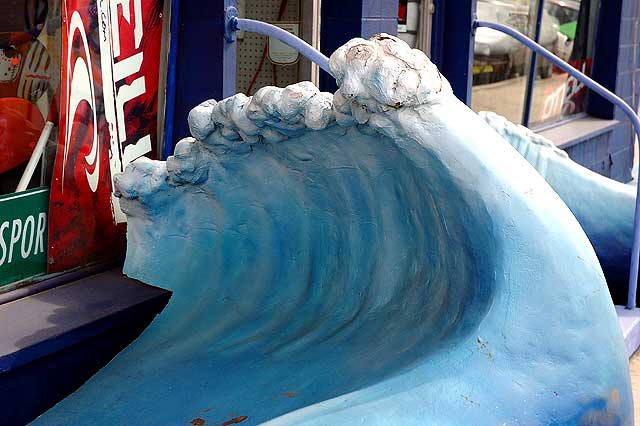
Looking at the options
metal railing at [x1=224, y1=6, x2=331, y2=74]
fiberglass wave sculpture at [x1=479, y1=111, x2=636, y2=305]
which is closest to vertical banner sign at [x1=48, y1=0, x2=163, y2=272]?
metal railing at [x1=224, y1=6, x2=331, y2=74]

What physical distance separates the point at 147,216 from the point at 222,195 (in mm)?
237

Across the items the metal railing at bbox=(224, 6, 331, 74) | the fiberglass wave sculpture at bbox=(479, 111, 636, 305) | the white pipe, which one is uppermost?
the metal railing at bbox=(224, 6, 331, 74)

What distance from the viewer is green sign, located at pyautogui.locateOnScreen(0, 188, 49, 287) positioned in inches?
103

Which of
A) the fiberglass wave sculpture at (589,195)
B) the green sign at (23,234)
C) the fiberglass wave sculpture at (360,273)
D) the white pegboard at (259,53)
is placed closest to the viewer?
the fiberglass wave sculpture at (360,273)

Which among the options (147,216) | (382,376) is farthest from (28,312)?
(382,376)

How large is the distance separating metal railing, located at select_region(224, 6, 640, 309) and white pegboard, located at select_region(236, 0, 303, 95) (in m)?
0.84

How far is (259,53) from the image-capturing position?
4.44 m

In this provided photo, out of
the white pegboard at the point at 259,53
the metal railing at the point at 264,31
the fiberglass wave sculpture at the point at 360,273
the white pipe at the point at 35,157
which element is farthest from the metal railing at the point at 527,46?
the white pegboard at the point at 259,53

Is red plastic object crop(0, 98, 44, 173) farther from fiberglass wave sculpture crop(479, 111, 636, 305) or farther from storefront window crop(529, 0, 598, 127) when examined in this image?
storefront window crop(529, 0, 598, 127)

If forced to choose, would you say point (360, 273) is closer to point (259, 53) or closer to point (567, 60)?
point (259, 53)

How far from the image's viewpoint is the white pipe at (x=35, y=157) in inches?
106

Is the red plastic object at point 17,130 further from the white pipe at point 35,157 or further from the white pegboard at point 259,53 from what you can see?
the white pegboard at point 259,53

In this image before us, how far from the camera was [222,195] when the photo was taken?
8.63 ft

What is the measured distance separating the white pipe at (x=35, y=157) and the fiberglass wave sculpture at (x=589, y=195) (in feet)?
6.44
